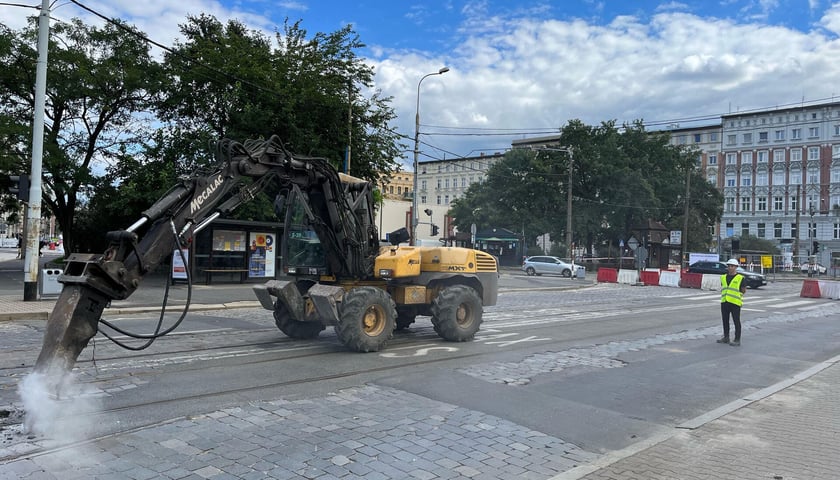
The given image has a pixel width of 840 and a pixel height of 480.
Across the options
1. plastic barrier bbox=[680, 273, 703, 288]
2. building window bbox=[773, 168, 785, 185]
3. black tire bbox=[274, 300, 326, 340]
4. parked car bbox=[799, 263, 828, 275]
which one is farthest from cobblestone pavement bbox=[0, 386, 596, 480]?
building window bbox=[773, 168, 785, 185]

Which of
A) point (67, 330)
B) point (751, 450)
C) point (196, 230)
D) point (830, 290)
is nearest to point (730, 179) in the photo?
point (830, 290)

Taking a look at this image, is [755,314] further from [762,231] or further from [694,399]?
[762,231]

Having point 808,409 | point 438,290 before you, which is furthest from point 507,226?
point 808,409

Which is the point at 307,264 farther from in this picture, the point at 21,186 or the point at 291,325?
the point at 21,186

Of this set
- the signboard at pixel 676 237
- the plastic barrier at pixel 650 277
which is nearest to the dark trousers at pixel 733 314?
the plastic barrier at pixel 650 277

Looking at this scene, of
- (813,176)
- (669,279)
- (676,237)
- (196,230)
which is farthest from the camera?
(813,176)

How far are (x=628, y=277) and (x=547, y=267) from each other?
7988mm

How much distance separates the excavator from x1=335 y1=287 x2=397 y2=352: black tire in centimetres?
2

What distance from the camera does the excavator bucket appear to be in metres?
5.24

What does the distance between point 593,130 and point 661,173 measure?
804 centimetres

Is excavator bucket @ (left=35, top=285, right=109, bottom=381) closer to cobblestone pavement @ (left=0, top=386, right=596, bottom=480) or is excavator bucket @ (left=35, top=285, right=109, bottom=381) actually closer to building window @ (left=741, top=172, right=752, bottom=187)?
cobblestone pavement @ (left=0, top=386, right=596, bottom=480)

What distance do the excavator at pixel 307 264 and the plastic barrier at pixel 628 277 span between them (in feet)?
88.5

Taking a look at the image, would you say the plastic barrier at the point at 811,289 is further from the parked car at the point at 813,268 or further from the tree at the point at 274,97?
the parked car at the point at 813,268

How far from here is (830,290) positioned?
29.4 metres
